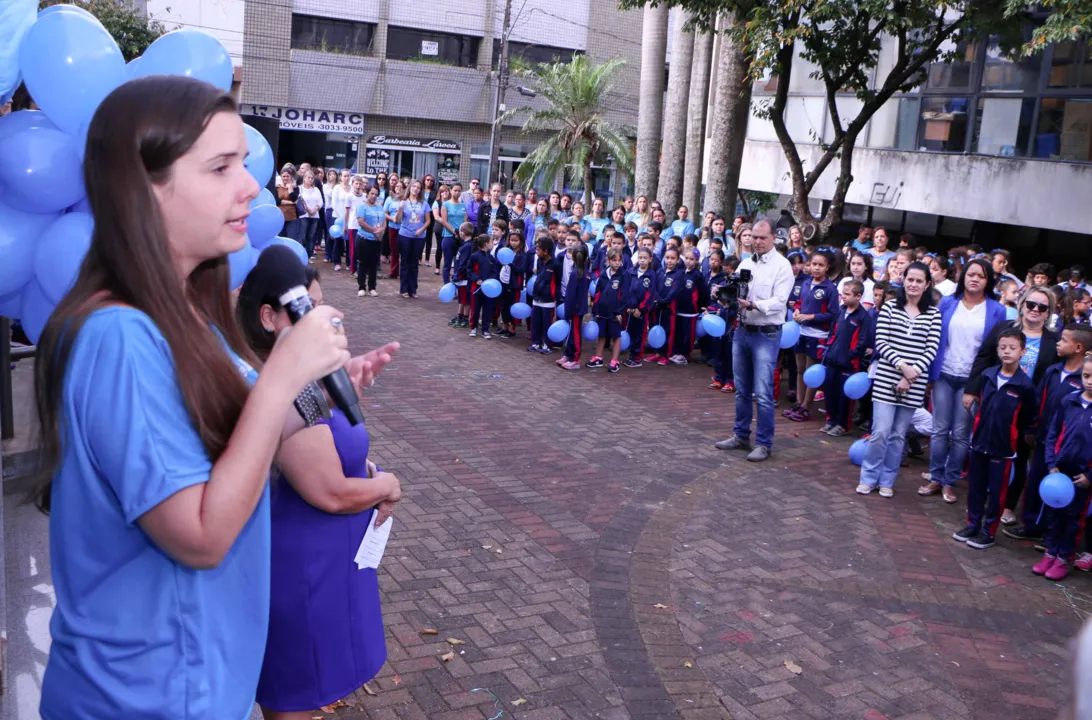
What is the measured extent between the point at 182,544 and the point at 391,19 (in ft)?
111

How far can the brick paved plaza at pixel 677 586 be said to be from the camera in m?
4.61

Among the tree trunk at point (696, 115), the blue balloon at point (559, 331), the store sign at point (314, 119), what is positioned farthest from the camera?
the store sign at point (314, 119)

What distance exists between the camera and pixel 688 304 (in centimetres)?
1261

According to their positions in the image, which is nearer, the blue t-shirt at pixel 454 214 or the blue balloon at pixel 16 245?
the blue balloon at pixel 16 245

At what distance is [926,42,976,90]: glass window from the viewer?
16703 millimetres

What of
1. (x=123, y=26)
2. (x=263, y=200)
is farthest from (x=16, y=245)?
(x=123, y=26)

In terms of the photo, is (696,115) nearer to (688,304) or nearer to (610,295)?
(688,304)

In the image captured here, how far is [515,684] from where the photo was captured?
4492 millimetres

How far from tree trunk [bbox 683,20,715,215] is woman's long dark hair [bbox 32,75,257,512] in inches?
693

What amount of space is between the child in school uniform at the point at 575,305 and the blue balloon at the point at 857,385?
382cm

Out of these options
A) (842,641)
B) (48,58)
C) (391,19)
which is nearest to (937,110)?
(842,641)


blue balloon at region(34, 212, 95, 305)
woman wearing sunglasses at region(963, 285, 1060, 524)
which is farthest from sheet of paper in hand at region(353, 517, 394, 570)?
woman wearing sunglasses at region(963, 285, 1060, 524)

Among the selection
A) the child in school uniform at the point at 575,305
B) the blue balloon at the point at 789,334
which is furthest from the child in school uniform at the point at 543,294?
the blue balloon at the point at 789,334

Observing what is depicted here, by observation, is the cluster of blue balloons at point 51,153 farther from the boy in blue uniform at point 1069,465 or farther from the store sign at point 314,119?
the store sign at point 314,119
